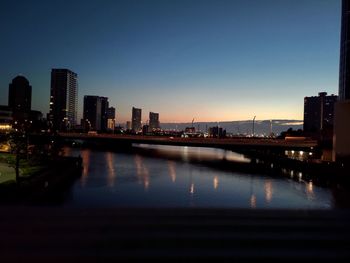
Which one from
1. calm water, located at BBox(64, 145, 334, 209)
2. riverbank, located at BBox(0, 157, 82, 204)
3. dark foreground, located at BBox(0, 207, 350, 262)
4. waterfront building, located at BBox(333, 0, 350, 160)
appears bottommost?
calm water, located at BBox(64, 145, 334, 209)

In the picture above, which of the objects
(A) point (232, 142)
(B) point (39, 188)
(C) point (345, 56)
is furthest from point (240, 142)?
(B) point (39, 188)

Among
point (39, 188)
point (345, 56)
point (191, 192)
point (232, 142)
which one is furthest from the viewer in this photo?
point (232, 142)

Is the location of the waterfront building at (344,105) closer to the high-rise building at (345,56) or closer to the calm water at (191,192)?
the high-rise building at (345,56)

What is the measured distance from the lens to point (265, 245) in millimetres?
3055

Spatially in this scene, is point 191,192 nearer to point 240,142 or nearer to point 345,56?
point 345,56

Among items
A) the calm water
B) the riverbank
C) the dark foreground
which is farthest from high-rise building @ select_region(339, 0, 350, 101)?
the dark foreground

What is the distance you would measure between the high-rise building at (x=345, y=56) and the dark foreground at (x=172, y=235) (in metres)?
30.0

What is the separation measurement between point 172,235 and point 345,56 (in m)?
32.6

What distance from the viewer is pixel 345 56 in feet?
104

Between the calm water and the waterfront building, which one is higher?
the waterfront building

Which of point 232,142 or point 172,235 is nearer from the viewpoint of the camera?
point 172,235

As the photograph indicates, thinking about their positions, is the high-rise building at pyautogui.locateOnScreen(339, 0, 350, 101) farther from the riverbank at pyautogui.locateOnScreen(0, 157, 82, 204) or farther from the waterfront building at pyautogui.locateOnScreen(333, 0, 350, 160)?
the riverbank at pyautogui.locateOnScreen(0, 157, 82, 204)

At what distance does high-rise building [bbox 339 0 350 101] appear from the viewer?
30.9 metres

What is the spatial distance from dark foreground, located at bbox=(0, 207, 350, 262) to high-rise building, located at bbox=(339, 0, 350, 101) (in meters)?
30.0
